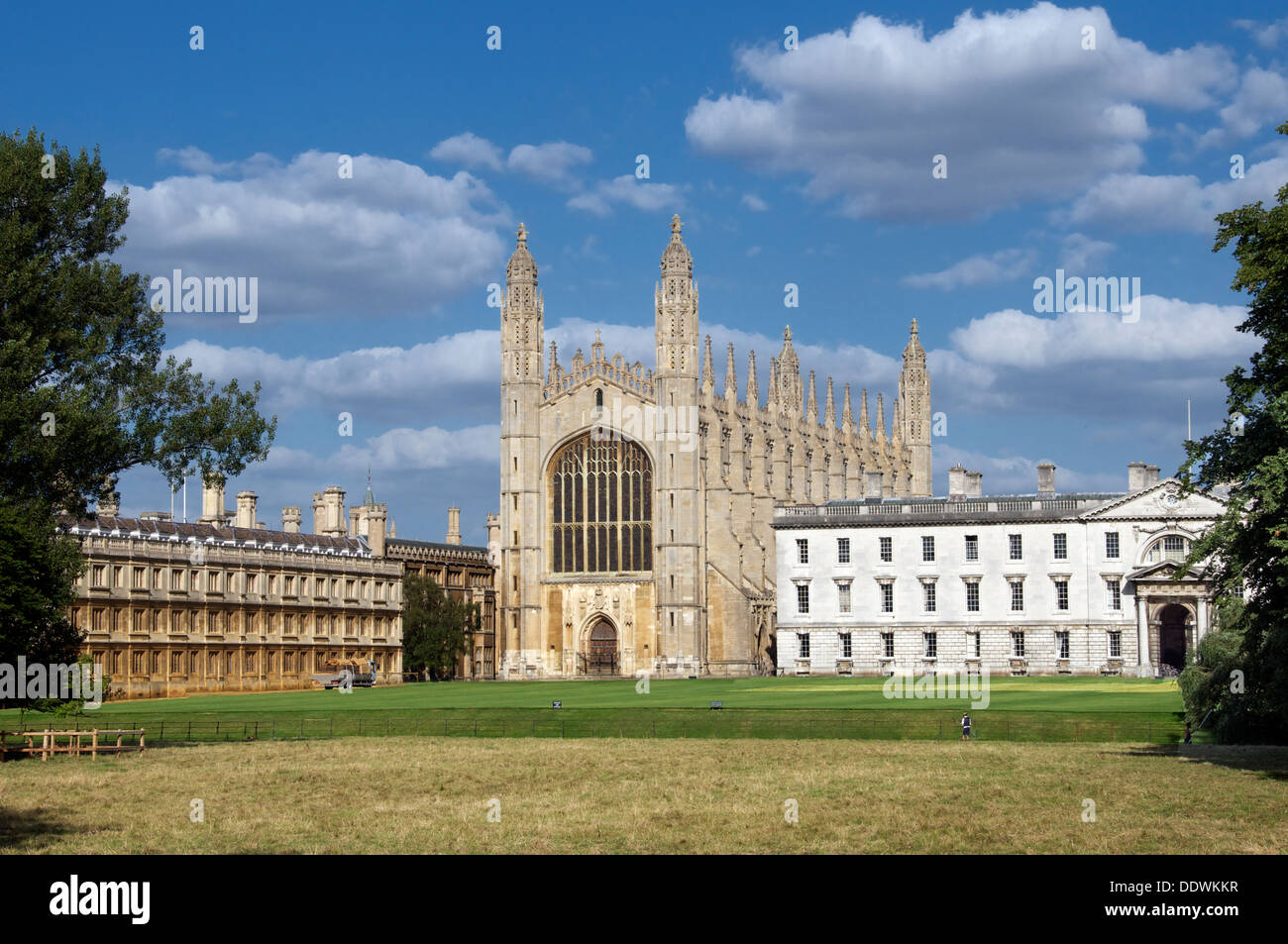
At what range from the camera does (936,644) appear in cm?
8381

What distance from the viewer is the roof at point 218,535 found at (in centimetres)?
7838

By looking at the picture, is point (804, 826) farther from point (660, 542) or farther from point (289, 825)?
point (660, 542)

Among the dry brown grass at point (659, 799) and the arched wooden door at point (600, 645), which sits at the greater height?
the arched wooden door at point (600, 645)

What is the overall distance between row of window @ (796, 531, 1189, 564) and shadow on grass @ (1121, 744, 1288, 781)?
132ft

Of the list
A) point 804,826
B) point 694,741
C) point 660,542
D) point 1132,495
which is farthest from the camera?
point 660,542

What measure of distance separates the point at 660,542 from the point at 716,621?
5.66 metres

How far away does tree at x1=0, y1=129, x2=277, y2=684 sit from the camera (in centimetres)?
3612

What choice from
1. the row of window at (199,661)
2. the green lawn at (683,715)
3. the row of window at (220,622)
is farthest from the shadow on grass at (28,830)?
the row of window at (199,661)

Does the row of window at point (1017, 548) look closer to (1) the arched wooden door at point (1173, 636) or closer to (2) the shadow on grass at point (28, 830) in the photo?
(1) the arched wooden door at point (1173, 636)

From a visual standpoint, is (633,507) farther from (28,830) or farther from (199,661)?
(28,830)

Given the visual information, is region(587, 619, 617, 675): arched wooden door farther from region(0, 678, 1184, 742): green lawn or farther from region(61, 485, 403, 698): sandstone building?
region(0, 678, 1184, 742): green lawn

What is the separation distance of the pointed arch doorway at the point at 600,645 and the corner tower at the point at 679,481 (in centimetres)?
362

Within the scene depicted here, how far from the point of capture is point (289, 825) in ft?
79.9
